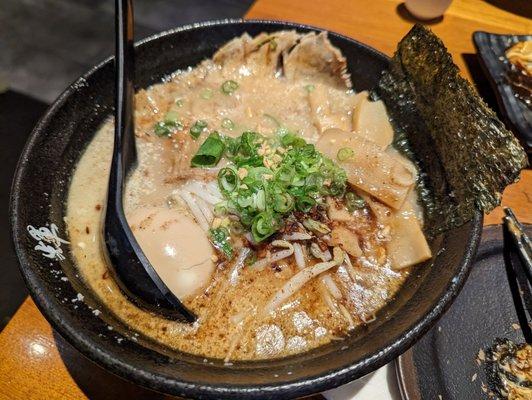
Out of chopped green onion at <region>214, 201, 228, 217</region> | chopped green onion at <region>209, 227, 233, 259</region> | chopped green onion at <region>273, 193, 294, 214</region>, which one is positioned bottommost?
chopped green onion at <region>209, 227, 233, 259</region>

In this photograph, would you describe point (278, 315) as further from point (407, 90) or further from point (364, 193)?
point (407, 90)

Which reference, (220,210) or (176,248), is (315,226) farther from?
(176,248)

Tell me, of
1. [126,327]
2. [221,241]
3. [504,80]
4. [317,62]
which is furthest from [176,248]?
[504,80]

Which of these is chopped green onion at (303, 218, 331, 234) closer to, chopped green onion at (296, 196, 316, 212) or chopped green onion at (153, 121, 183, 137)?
chopped green onion at (296, 196, 316, 212)

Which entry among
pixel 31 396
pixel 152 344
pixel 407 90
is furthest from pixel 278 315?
pixel 407 90

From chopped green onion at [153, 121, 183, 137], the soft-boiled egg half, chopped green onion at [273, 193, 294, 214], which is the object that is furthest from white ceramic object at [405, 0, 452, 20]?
the soft-boiled egg half

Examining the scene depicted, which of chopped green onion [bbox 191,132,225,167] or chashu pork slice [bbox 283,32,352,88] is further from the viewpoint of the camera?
chashu pork slice [bbox 283,32,352,88]
